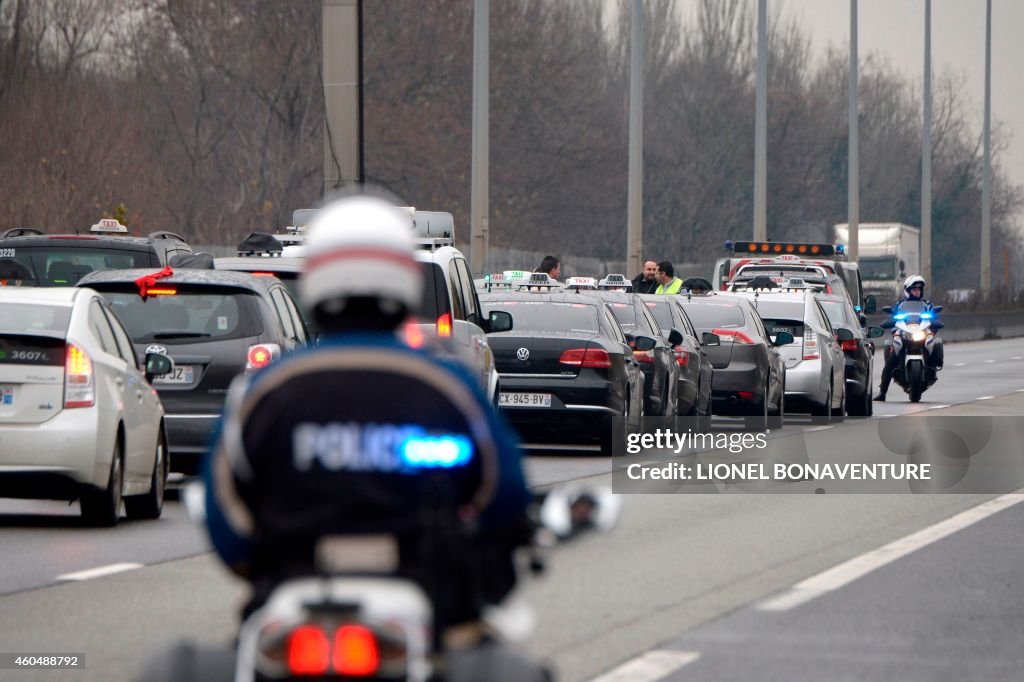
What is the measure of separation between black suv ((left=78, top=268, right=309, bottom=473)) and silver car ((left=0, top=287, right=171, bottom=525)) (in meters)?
1.47

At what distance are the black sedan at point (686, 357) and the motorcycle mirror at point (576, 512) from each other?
17.9m

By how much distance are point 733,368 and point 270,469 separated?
65.7 feet

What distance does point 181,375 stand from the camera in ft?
49.3

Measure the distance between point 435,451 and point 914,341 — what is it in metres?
26.3

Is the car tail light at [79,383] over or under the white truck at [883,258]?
under

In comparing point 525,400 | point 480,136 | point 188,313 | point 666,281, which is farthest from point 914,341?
point 188,313

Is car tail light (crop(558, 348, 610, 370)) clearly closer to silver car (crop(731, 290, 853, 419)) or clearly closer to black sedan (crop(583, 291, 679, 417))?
black sedan (crop(583, 291, 679, 417))

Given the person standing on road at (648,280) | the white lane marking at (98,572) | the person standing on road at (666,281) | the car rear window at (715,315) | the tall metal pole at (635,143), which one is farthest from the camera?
the tall metal pole at (635,143)

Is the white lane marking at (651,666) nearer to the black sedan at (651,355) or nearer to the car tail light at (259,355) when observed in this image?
the car tail light at (259,355)

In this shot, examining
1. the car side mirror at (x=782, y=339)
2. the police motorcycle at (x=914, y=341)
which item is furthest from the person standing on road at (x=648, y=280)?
the car side mirror at (x=782, y=339)

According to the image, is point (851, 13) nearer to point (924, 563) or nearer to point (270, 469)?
point (924, 563)

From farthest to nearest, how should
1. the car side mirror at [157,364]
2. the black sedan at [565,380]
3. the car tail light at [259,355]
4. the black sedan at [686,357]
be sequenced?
the black sedan at [686,357], the black sedan at [565,380], the car tail light at [259,355], the car side mirror at [157,364]

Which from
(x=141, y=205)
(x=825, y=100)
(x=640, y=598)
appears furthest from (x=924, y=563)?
(x=825, y=100)

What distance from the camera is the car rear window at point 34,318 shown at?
13.0 meters
